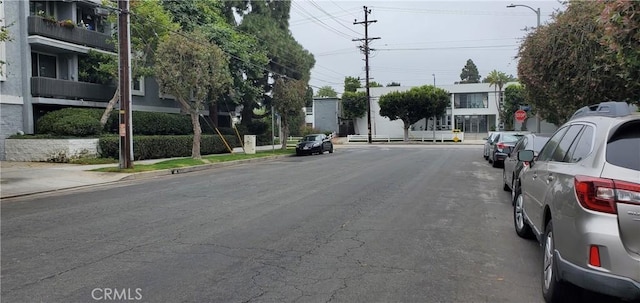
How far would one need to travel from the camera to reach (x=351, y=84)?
83.2 meters

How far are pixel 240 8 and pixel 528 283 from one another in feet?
127

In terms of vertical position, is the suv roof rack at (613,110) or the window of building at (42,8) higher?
the window of building at (42,8)

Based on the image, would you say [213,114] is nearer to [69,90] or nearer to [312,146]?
[312,146]

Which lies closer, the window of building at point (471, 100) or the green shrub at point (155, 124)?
→ the green shrub at point (155, 124)

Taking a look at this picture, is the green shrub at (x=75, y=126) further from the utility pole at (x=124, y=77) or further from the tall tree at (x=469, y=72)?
the tall tree at (x=469, y=72)

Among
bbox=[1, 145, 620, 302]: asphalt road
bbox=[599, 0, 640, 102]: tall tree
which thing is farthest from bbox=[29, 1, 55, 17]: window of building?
bbox=[599, 0, 640, 102]: tall tree

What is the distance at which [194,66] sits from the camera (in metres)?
22.6

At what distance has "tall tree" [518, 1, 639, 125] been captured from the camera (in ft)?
42.4

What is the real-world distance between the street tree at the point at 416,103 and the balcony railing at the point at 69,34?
102ft

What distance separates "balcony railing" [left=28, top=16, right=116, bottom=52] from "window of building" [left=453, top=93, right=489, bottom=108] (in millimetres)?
44992

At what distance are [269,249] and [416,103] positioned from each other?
4741 centimetres

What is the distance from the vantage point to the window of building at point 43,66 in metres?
25.6

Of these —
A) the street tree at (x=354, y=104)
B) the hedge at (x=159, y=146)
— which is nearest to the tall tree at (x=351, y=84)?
the street tree at (x=354, y=104)

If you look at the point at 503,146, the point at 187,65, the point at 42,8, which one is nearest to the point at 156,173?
the point at 187,65
